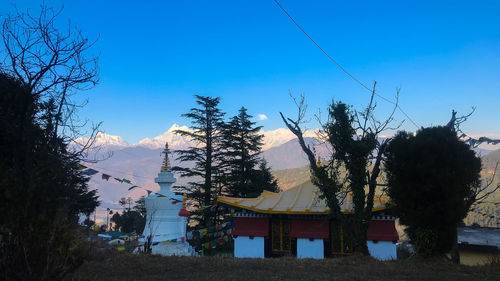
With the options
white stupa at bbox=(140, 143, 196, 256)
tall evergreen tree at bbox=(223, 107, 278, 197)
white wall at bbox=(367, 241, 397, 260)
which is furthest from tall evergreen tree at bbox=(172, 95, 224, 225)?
white wall at bbox=(367, 241, 397, 260)

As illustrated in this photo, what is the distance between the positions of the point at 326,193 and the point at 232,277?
4804mm

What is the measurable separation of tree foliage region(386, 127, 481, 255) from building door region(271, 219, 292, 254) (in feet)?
22.5

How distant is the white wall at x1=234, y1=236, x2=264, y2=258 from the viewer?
50.0 ft

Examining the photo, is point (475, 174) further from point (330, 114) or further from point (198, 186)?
point (198, 186)

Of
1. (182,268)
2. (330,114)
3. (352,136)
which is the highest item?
(330,114)

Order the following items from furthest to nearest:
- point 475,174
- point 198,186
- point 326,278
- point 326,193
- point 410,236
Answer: point 198,186
point 326,193
point 410,236
point 475,174
point 326,278

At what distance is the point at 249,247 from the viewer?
50.7 ft

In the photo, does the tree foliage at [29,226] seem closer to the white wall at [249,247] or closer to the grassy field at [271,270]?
the grassy field at [271,270]

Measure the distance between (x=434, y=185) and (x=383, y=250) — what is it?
20.5 feet

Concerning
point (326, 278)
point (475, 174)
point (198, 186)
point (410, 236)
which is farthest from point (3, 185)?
point (198, 186)

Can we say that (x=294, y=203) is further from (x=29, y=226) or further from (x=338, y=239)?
(x=29, y=226)

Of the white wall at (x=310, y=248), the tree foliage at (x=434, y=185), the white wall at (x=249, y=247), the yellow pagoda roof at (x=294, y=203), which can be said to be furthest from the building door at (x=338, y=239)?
the tree foliage at (x=434, y=185)

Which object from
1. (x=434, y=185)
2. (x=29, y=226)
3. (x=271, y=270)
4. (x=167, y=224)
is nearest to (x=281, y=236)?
(x=167, y=224)

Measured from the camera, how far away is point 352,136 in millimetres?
11062
